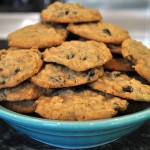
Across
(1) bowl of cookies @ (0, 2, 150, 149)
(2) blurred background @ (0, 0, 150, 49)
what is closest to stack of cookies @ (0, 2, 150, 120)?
(1) bowl of cookies @ (0, 2, 150, 149)

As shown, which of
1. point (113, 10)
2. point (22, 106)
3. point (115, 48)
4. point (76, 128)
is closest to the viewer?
point (76, 128)

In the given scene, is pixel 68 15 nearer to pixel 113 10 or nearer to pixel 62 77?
pixel 62 77

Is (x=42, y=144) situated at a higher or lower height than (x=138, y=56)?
lower

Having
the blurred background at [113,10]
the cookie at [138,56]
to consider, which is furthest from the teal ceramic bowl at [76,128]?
the blurred background at [113,10]

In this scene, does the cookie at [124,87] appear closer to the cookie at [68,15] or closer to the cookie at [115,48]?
the cookie at [115,48]

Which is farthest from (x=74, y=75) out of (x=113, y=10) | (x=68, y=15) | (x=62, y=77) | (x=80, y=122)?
(x=113, y=10)

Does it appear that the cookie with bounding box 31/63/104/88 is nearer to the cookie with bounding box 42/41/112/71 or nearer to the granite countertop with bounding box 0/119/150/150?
the cookie with bounding box 42/41/112/71

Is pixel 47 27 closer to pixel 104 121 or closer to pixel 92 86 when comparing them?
pixel 92 86
